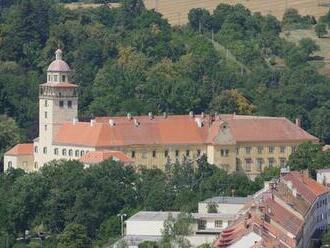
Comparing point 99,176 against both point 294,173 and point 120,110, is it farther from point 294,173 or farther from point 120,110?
point 120,110

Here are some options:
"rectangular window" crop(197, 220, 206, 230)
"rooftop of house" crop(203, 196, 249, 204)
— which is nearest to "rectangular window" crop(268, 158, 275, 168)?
"rooftop of house" crop(203, 196, 249, 204)

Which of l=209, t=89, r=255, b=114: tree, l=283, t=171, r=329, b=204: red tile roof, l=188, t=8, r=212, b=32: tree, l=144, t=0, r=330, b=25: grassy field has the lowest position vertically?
l=283, t=171, r=329, b=204: red tile roof

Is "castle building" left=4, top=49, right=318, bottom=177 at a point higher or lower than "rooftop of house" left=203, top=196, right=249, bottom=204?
higher

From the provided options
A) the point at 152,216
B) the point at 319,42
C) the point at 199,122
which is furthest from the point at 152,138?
the point at 319,42

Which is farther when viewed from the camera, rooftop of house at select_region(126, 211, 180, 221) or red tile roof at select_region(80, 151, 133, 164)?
red tile roof at select_region(80, 151, 133, 164)

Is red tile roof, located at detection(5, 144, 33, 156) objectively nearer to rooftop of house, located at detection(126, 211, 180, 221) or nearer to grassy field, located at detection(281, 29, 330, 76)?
rooftop of house, located at detection(126, 211, 180, 221)

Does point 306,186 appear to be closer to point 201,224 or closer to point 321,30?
point 201,224
